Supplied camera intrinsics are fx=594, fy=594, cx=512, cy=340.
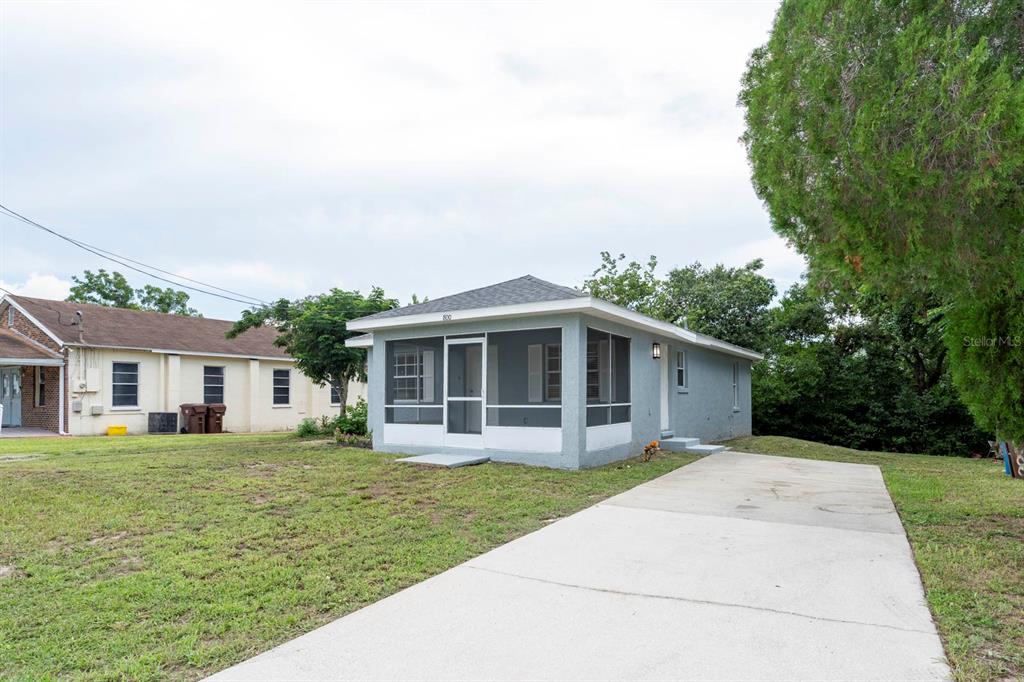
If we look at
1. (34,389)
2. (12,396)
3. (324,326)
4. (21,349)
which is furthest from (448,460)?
(12,396)

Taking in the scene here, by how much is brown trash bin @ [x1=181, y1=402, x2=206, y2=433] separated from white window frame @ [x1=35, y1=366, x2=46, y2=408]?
402 cm

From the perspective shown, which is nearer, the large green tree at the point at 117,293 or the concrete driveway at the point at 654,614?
the concrete driveway at the point at 654,614

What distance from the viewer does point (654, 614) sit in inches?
139

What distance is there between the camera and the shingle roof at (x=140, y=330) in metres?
18.4

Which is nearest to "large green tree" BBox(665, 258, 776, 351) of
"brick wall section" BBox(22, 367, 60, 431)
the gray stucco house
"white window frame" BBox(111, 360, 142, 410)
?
the gray stucco house

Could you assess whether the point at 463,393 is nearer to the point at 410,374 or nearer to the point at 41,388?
the point at 410,374

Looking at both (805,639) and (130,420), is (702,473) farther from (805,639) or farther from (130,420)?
(130,420)

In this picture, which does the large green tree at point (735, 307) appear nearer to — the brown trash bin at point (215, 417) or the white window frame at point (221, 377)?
the brown trash bin at point (215, 417)

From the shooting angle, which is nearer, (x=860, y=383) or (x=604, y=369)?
(x=604, y=369)

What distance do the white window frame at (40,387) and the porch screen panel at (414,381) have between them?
13.2 metres

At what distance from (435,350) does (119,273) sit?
3317 cm

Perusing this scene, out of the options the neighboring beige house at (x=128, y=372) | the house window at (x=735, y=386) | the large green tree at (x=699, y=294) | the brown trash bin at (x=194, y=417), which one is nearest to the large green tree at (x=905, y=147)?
the house window at (x=735, y=386)

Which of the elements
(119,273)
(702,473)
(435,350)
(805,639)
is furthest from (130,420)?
(119,273)

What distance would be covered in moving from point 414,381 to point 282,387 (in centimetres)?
1189
